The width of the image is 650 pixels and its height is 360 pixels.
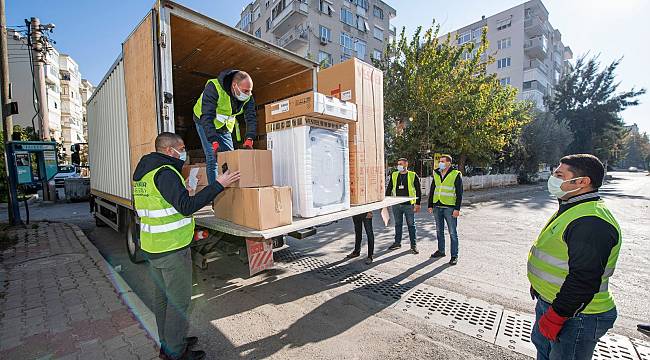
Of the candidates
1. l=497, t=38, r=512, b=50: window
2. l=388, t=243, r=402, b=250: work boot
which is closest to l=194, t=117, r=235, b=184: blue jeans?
l=388, t=243, r=402, b=250: work boot

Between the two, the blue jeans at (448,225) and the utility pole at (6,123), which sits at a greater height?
the utility pole at (6,123)

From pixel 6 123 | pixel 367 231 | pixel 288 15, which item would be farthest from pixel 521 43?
pixel 6 123

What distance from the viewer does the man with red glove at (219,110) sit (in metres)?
3.10

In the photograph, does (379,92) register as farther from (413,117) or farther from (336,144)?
(413,117)

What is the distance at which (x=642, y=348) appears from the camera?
2.58 metres

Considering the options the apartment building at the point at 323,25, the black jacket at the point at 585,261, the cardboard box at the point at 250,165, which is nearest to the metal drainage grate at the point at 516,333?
the black jacket at the point at 585,261

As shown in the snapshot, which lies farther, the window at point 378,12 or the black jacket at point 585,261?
the window at point 378,12

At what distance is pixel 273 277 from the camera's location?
4.29m

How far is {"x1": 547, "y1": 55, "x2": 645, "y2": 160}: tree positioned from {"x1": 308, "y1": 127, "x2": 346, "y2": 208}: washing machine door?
3290cm

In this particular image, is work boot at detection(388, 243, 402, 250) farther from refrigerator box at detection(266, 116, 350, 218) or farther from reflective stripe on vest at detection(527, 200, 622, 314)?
reflective stripe on vest at detection(527, 200, 622, 314)

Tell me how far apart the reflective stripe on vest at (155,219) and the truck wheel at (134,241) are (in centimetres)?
239

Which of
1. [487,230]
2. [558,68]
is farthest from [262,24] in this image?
[558,68]

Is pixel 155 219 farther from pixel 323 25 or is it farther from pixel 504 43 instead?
pixel 504 43

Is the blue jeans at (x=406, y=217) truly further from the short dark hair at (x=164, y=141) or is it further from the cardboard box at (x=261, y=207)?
the short dark hair at (x=164, y=141)
